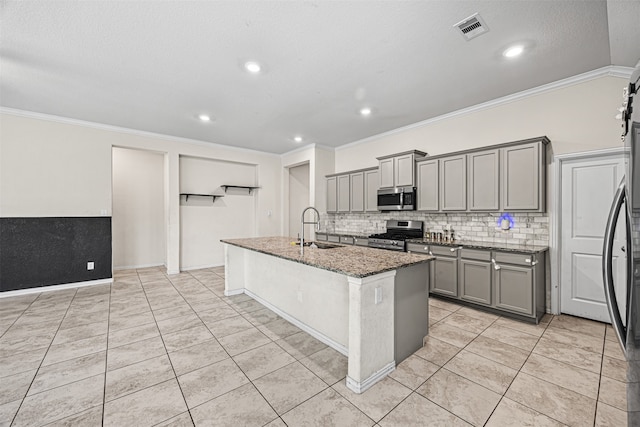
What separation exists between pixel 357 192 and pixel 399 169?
1.13 metres

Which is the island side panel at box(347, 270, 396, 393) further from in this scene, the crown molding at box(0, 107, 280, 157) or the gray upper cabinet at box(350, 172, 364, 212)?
the crown molding at box(0, 107, 280, 157)

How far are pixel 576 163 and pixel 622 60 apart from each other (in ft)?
4.14

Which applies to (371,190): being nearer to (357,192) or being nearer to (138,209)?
(357,192)

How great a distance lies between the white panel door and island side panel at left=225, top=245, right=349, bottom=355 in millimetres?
2875

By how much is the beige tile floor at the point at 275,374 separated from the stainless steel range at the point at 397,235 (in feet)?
3.84

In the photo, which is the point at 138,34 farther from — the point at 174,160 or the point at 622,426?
the point at 622,426

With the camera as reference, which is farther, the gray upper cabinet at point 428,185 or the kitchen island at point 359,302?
the gray upper cabinet at point 428,185

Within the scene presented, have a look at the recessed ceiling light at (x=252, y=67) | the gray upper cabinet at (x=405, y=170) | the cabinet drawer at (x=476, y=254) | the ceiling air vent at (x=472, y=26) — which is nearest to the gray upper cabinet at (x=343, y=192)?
the gray upper cabinet at (x=405, y=170)

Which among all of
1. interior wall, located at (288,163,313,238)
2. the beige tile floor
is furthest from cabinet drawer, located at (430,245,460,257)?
interior wall, located at (288,163,313,238)

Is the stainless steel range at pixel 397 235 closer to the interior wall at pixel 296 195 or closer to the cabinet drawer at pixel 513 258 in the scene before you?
the cabinet drawer at pixel 513 258

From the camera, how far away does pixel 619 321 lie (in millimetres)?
1027

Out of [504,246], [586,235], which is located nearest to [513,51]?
[504,246]

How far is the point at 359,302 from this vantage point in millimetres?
1876

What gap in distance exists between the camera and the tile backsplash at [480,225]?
337cm
